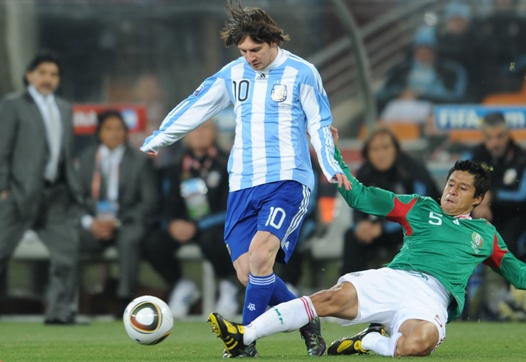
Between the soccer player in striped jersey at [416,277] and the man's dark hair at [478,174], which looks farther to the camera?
the man's dark hair at [478,174]

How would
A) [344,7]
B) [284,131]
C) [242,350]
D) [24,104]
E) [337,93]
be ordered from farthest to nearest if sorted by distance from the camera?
[337,93]
[344,7]
[24,104]
[284,131]
[242,350]

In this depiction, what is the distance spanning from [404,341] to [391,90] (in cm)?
633

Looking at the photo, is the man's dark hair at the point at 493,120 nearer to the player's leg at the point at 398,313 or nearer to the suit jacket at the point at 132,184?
the suit jacket at the point at 132,184

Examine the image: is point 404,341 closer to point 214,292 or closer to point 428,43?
point 214,292

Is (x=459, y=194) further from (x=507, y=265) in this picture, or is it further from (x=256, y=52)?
(x=256, y=52)

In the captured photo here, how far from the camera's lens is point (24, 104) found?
1155cm

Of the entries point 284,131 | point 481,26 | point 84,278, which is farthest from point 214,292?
point 284,131

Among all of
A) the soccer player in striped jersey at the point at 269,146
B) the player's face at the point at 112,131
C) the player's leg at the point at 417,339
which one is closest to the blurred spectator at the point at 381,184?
the player's face at the point at 112,131

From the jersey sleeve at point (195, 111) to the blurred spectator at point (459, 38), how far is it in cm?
575

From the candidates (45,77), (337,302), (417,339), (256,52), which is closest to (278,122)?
(256,52)

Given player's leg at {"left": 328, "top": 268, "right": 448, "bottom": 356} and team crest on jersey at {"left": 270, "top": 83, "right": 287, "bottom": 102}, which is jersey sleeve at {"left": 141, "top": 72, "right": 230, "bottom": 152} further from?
player's leg at {"left": 328, "top": 268, "right": 448, "bottom": 356}

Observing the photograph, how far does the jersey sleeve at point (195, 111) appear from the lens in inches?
320

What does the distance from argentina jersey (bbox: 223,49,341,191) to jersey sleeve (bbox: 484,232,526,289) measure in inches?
48.4

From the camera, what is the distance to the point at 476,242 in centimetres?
788
